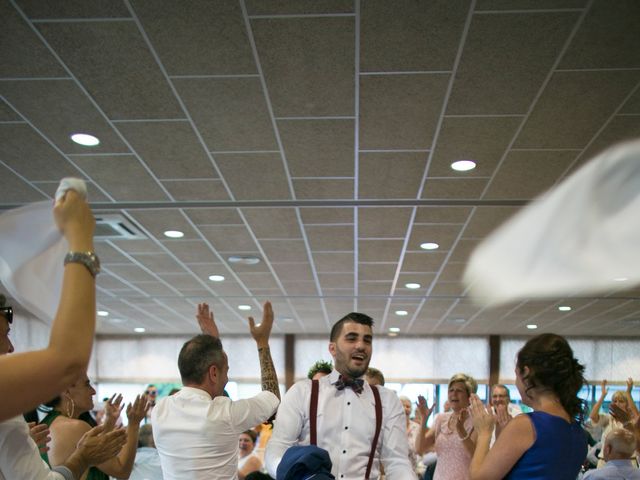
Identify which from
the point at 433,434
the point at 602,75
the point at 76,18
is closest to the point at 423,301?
the point at 433,434

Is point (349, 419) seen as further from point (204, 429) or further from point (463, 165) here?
point (463, 165)

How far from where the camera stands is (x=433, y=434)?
210 inches

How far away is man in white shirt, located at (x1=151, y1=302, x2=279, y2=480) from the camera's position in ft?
9.12

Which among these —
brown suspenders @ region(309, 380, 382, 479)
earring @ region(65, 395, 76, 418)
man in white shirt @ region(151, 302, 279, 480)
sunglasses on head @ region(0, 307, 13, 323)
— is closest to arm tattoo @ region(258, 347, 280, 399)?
man in white shirt @ region(151, 302, 279, 480)

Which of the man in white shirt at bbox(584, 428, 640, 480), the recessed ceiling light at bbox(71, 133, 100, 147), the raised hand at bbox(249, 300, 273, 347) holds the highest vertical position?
the recessed ceiling light at bbox(71, 133, 100, 147)

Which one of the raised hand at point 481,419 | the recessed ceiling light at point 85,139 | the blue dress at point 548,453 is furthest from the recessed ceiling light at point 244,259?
the blue dress at point 548,453

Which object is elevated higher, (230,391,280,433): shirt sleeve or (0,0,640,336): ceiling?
(0,0,640,336): ceiling

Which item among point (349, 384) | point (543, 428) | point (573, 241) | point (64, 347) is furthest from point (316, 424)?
point (573, 241)

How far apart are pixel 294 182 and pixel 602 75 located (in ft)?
9.42

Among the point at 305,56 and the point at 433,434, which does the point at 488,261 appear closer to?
the point at 433,434

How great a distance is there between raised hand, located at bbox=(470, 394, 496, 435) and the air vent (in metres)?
5.26

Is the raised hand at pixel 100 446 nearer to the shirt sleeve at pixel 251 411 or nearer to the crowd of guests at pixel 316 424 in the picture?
the crowd of guests at pixel 316 424

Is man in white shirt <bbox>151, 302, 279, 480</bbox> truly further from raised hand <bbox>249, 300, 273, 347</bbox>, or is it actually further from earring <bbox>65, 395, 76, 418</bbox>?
earring <bbox>65, 395, 76, 418</bbox>

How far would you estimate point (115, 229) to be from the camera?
7.80 m
